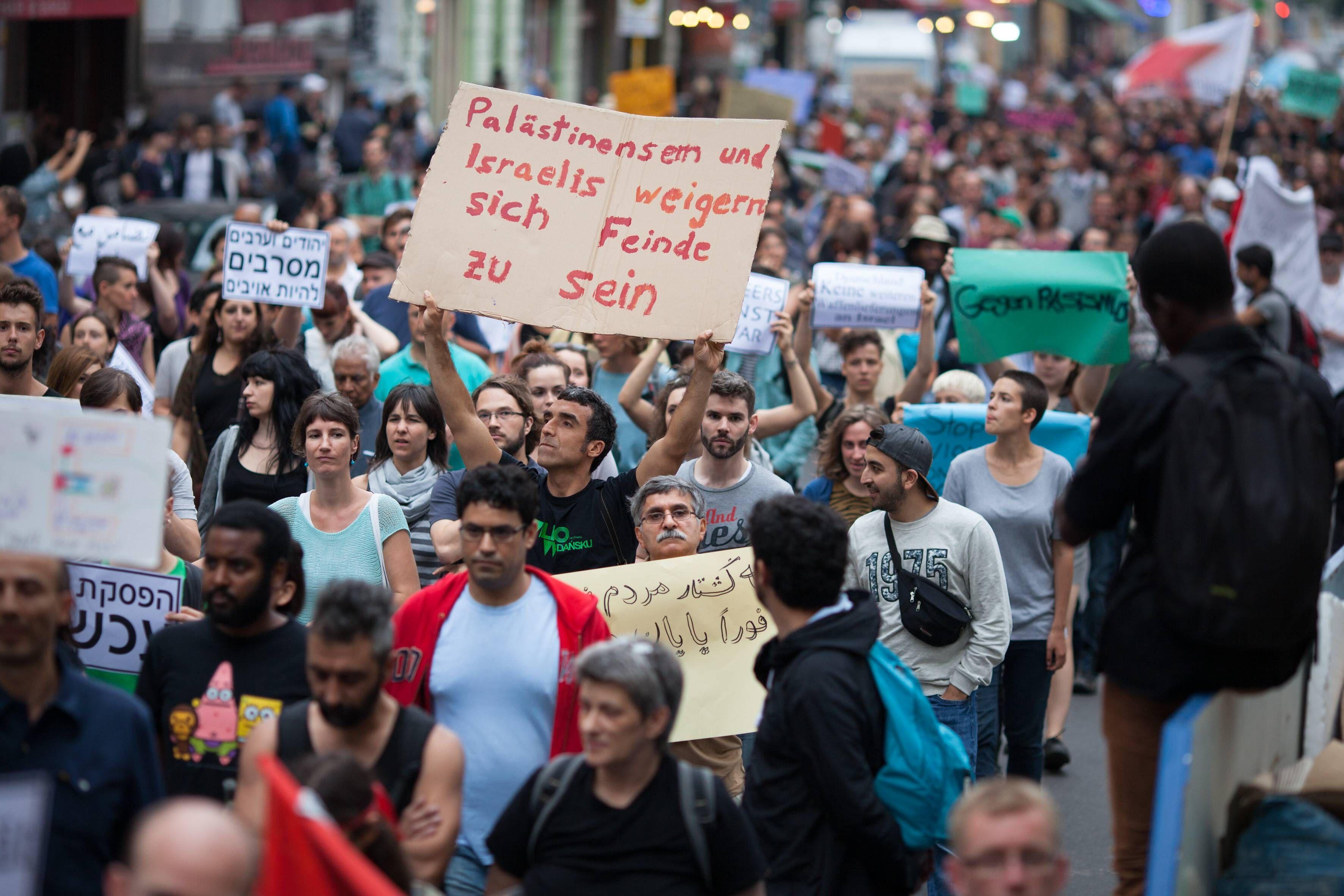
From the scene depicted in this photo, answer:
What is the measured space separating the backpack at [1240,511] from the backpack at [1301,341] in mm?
7001

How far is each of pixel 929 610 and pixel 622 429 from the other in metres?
2.66

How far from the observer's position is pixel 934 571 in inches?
221

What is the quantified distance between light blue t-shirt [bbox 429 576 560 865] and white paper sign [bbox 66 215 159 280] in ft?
22.4

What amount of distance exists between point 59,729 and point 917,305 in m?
6.41

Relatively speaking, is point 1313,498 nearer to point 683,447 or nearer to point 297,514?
point 683,447

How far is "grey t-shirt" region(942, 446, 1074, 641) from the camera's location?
21.3ft

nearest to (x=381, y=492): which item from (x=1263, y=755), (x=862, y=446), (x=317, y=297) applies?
(x=862, y=446)

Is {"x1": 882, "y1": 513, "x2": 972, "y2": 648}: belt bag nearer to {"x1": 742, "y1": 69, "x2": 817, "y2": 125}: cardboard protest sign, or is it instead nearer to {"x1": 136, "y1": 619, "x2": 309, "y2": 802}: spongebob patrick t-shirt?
{"x1": 136, "y1": 619, "x2": 309, "y2": 802}: spongebob patrick t-shirt

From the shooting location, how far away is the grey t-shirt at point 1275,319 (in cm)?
1020

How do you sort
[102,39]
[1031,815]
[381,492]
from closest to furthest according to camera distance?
[1031,815] < [381,492] < [102,39]

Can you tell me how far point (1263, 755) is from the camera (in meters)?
3.85

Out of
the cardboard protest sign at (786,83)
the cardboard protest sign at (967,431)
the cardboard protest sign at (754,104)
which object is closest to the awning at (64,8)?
the cardboard protest sign at (754,104)

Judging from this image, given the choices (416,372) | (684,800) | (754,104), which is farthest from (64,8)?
(684,800)

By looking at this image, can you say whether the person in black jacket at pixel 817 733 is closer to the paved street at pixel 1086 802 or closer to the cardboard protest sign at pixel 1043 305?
the paved street at pixel 1086 802
